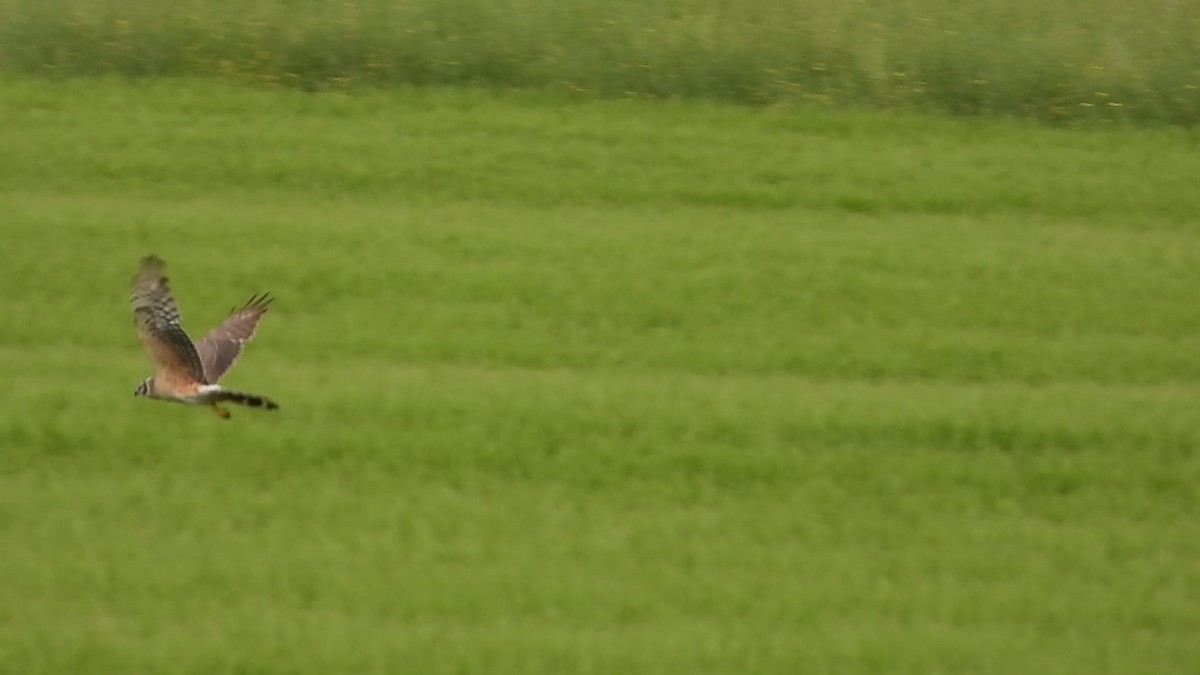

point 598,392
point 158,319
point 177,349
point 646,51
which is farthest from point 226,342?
point 646,51

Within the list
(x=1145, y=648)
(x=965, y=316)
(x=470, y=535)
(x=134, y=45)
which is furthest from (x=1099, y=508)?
(x=134, y=45)

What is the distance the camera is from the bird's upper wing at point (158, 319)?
7.50m

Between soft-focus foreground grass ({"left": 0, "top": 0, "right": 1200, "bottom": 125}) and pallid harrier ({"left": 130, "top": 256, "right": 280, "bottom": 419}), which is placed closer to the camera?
pallid harrier ({"left": 130, "top": 256, "right": 280, "bottom": 419})

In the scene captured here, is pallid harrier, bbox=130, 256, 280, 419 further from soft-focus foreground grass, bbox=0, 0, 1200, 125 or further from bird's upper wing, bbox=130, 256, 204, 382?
soft-focus foreground grass, bbox=0, 0, 1200, 125

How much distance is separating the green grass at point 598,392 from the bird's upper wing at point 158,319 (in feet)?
3.21

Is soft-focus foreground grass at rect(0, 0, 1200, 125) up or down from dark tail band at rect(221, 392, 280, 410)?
up

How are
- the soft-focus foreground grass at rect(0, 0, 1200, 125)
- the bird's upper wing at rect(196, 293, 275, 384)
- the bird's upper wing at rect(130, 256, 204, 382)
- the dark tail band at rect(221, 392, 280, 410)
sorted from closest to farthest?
the dark tail band at rect(221, 392, 280, 410)
the bird's upper wing at rect(130, 256, 204, 382)
the bird's upper wing at rect(196, 293, 275, 384)
the soft-focus foreground grass at rect(0, 0, 1200, 125)

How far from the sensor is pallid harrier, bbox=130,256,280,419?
295 inches

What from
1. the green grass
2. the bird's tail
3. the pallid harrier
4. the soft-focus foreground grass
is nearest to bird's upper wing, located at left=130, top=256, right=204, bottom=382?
the pallid harrier

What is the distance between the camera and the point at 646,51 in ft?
42.9

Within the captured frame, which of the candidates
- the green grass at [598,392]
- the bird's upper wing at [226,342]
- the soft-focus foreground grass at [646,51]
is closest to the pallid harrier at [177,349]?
the bird's upper wing at [226,342]

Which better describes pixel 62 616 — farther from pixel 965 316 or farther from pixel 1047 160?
pixel 1047 160

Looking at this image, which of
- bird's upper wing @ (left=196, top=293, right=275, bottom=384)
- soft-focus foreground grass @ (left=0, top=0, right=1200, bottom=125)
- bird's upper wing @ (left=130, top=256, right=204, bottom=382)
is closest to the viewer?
bird's upper wing @ (left=130, top=256, right=204, bottom=382)

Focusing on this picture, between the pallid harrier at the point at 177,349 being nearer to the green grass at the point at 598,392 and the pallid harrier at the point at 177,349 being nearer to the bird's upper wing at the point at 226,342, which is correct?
the bird's upper wing at the point at 226,342
